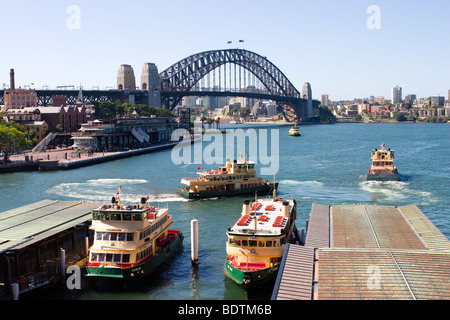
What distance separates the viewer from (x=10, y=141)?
188 ft

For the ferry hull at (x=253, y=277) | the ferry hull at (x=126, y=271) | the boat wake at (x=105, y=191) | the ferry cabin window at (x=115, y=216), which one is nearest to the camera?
the ferry hull at (x=253, y=277)

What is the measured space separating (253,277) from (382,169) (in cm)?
2839

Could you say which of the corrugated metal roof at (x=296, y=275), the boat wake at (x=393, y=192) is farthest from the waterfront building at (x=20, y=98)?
the corrugated metal roof at (x=296, y=275)

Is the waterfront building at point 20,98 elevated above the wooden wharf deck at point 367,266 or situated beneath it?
elevated above

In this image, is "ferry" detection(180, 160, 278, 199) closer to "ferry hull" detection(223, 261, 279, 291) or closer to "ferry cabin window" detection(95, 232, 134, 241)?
"ferry cabin window" detection(95, 232, 134, 241)

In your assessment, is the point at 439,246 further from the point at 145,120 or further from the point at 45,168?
the point at 145,120

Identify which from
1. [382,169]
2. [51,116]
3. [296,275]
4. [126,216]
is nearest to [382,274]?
[296,275]

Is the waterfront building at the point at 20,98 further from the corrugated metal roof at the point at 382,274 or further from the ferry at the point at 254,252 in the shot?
the corrugated metal roof at the point at 382,274

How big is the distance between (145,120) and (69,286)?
6918 centimetres

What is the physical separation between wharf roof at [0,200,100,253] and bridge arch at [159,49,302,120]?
108 meters

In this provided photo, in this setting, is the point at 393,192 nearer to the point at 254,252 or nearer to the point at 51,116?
the point at 254,252

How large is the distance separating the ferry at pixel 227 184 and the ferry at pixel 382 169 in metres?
10.6

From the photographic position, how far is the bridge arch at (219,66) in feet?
462

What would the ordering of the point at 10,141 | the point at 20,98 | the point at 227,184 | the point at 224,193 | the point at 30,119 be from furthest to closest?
the point at 20,98 → the point at 30,119 → the point at 10,141 → the point at 227,184 → the point at 224,193
